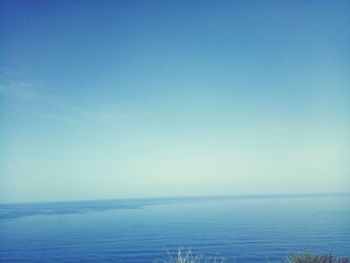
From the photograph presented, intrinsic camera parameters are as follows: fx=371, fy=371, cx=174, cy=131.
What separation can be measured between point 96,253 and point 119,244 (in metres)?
7.61

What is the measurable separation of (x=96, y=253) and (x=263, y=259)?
→ 80.4ft

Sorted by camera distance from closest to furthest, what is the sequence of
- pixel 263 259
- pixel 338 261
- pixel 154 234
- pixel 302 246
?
pixel 338 261 < pixel 263 259 < pixel 302 246 < pixel 154 234

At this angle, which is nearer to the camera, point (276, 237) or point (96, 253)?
point (96, 253)

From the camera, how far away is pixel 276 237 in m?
63.2

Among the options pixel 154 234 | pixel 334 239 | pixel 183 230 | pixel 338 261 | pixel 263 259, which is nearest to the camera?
pixel 338 261

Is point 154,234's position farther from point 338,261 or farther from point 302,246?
point 338,261

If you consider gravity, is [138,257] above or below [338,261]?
below

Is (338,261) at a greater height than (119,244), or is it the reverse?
(338,261)

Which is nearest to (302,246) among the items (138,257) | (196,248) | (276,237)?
(276,237)

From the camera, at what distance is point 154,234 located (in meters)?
74.3

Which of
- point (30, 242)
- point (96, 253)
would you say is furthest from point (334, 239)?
point (30, 242)

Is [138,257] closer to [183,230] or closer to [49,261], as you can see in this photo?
[49,261]

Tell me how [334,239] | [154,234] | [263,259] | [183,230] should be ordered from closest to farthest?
1. [263,259]
2. [334,239]
3. [154,234]
4. [183,230]

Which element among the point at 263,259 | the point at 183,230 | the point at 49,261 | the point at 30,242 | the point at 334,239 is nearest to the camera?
the point at 263,259
